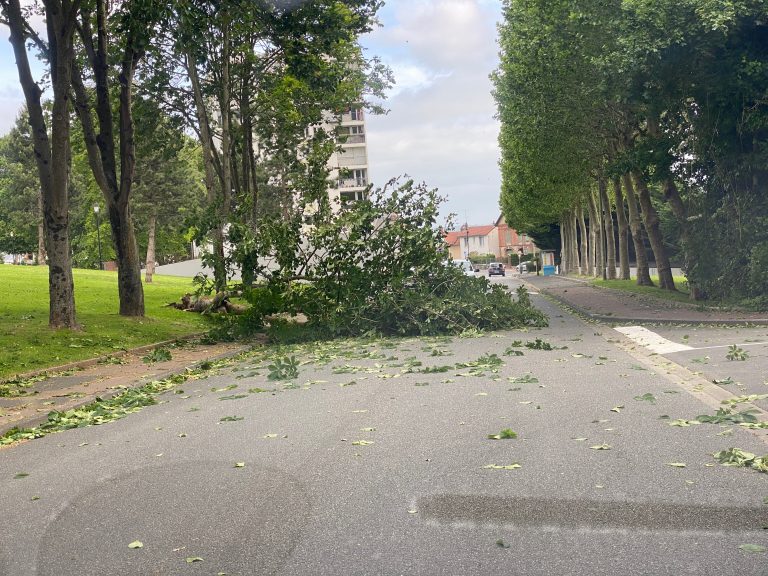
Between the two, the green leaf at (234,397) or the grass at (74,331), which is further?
the grass at (74,331)

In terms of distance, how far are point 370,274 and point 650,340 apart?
6671mm

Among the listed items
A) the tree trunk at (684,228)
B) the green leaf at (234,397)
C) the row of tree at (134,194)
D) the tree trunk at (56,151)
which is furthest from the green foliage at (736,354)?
the row of tree at (134,194)

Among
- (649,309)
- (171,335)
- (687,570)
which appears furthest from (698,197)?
(687,570)

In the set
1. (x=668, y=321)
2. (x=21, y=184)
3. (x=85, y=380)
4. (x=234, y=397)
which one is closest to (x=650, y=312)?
(x=668, y=321)

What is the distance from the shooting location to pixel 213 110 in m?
32.6

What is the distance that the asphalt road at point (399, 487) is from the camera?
14.0 ft

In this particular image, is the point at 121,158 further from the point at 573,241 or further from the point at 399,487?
the point at 573,241

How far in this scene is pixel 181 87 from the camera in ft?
90.8

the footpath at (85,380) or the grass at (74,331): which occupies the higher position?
the grass at (74,331)

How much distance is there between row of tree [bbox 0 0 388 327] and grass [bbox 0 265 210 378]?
0.87 meters

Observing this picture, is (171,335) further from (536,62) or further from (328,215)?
(536,62)

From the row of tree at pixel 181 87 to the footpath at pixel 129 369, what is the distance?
127 inches

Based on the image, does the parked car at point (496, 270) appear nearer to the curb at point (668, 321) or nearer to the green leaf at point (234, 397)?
the curb at point (668, 321)

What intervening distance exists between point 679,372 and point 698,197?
1436 centimetres
